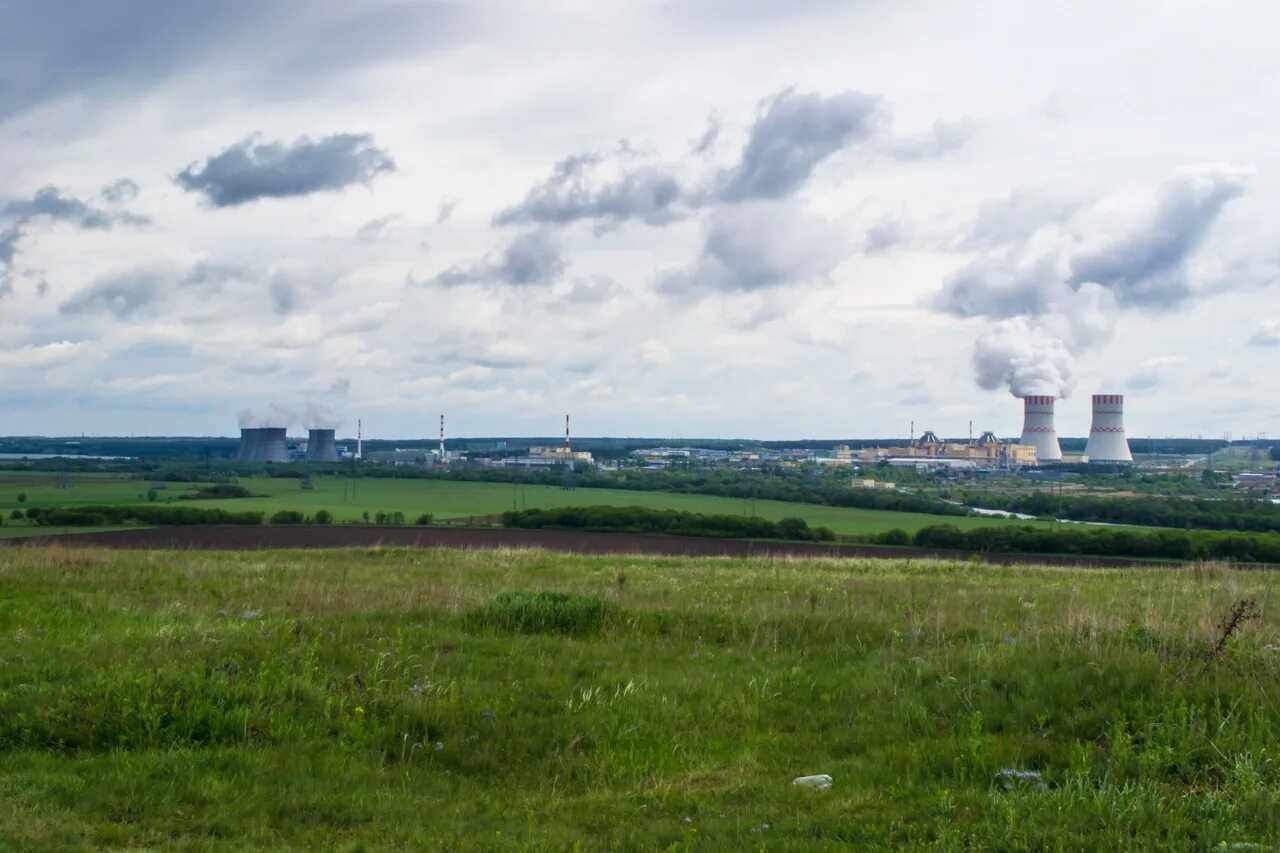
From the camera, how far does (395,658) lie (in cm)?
1084

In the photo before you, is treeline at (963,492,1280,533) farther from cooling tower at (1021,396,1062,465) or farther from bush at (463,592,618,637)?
bush at (463,592,618,637)

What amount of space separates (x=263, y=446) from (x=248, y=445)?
2770 mm

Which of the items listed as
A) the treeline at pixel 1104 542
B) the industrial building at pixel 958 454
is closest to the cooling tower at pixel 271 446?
the industrial building at pixel 958 454

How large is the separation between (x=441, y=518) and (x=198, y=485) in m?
36.0

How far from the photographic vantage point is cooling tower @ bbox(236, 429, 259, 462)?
481 feet

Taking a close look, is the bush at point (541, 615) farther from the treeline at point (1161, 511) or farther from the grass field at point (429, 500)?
the treeline at point (1161, 511)

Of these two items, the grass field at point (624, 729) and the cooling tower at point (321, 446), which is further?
the cooling tower at point (321, 446)

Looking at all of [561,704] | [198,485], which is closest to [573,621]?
[561,704]

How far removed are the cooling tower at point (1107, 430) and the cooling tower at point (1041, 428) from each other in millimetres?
4969

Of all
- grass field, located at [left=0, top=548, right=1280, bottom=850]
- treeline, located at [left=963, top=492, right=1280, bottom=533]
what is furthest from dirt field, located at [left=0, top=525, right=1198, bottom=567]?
treeline, located at [left=963, top=492, right=1280, bottom=533]

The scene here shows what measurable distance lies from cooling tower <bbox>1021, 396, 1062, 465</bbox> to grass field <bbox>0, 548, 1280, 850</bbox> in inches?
4676

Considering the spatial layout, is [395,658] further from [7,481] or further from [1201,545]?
[7,481]

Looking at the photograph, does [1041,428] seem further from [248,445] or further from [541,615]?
[541,615]

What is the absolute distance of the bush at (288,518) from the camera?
216 feet
